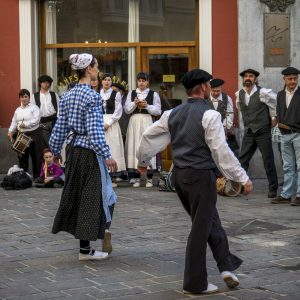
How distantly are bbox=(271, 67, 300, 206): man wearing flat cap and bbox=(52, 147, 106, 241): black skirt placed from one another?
14.7ft

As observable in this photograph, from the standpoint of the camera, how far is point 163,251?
26.7ft

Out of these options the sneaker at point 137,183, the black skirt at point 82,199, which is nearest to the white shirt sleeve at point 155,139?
the black skirt at point 82,199

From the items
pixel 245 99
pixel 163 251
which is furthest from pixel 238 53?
pixel 163 251

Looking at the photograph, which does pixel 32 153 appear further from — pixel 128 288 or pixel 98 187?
pixel 128 288

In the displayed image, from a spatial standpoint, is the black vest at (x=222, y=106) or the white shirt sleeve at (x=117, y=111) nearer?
the black vest at (x=222, y=106)

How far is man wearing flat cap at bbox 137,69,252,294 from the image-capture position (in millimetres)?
6410

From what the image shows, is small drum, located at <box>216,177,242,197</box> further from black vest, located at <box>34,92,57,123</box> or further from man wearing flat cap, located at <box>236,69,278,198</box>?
black vest, located at <box>34,92,57,123</box>

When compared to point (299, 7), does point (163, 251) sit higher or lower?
lower

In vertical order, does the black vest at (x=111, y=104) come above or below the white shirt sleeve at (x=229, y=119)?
above

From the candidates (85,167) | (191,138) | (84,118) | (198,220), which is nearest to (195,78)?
(191,138)

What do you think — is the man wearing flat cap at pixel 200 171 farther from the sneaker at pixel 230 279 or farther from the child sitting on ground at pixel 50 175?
the child sitting on ground at pixel 50 175

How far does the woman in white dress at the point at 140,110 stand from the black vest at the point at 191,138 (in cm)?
680

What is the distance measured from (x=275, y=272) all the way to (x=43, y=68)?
939 cm

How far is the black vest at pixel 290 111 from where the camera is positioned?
37.3ft
